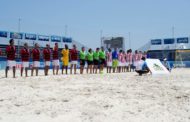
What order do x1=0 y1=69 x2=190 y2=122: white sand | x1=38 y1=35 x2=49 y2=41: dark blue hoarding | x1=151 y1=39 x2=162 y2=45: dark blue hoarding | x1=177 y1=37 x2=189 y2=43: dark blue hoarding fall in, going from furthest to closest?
x1=151 y1=39 x2=162 y2=45: dark blue hoarding
x1=177 y1=37 x2=189 y2=43: dark blue hoarding
x1=38 y1=35 x2=49 y2=41: dark blue hoarding
x1=0 y1=69 x2=190 y2=122: white sand

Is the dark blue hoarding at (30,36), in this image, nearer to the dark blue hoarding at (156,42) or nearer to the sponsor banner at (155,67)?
the dark blue hoarding at (156,42)

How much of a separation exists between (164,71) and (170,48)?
28297 millimetres

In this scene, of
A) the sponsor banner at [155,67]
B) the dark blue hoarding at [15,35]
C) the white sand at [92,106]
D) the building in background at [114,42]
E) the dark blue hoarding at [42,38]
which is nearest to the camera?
the white sand at [92,106]

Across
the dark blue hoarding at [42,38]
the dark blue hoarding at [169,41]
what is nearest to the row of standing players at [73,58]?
the dark blue hoarding at [42,38]

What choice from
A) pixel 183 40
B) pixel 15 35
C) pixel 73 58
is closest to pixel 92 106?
pixel 73 58

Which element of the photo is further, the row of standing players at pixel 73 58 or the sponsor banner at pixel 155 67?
the sponsor banner at pixel 155 67

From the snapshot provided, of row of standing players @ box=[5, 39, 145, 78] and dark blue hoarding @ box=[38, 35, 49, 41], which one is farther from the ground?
dark blue hoarding @ box=[38, 35, 49, 41]

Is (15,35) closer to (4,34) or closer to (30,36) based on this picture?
(4,34)

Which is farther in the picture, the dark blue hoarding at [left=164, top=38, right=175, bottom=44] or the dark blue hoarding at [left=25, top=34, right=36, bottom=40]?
the dark blue hoarding at [left=164, top=38, right=175, bottom=44]

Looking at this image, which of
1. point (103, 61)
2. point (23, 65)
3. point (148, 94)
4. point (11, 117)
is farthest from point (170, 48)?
point (11, 117)

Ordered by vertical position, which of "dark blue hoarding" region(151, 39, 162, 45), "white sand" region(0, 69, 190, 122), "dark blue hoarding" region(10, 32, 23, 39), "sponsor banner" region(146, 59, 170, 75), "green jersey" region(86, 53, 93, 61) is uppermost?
"dark blue hoarding" region(151, 39, 162, 45)

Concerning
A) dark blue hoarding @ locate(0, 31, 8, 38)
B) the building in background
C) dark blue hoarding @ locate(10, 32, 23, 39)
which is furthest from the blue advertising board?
the building in background

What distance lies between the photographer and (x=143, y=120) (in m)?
4.97

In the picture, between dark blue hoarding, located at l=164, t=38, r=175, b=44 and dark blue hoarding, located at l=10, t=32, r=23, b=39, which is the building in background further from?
dark blue hoarding, located at l=10, t=32, r=23, b=39
